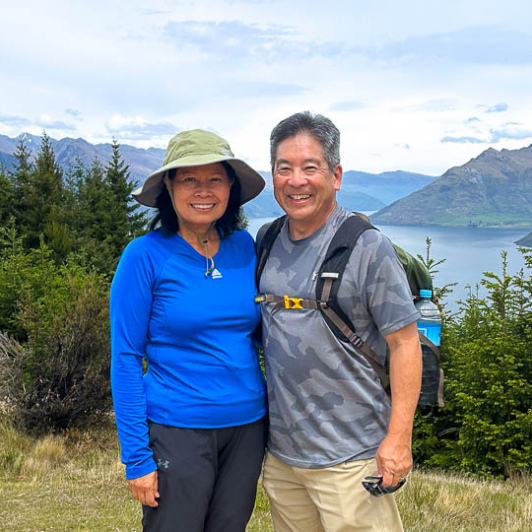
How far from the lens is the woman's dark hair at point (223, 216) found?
8.21 ft

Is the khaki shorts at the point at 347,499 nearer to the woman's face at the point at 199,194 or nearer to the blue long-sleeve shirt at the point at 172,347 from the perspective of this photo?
the blue long-sleeve shirt at the point at 172,347

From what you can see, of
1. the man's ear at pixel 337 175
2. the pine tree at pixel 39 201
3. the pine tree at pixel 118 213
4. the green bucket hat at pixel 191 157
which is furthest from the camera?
the pine tree at pixel 118 213

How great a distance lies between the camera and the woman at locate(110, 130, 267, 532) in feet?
7.57

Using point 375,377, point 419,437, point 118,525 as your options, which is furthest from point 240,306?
point 419,437

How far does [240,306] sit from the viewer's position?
7.92ft

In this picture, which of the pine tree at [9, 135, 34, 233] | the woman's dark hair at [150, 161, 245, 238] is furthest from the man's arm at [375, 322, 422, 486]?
the pine tree at [9, 135, 34, 233]

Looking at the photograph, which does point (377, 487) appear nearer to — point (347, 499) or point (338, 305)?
point (347, 499)

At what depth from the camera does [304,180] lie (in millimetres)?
2381

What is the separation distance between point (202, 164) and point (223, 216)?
352mm

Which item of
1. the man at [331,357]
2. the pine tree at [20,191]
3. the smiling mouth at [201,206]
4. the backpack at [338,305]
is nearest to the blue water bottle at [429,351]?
the backpack at [338,305]

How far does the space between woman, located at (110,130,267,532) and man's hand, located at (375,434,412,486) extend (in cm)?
52

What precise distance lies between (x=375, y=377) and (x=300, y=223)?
2.25 feet

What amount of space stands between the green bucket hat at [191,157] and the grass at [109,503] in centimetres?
293

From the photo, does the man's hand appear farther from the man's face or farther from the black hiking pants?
the man's face
